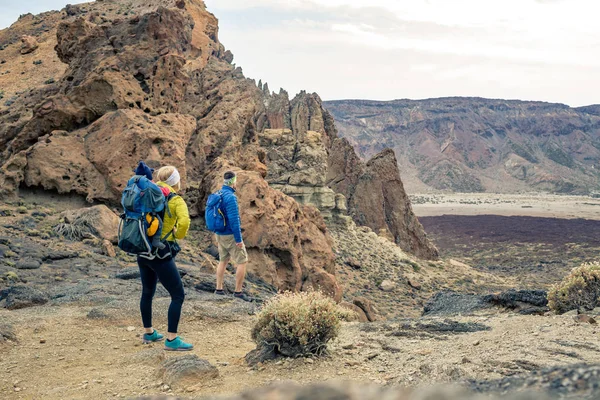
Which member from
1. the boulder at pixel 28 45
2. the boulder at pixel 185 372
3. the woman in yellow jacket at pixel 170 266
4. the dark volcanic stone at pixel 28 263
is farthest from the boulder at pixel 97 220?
the boulder at pixel 28 45

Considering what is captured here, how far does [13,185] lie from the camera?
12.5 metres

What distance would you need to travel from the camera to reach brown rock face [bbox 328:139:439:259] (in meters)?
28.7

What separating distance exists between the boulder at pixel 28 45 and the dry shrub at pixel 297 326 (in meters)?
30.5

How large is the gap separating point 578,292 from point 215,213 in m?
5.35

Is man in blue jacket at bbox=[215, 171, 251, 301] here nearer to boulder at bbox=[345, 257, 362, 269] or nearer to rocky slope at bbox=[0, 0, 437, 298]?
rocky slope at bbox=[0, 0, 437, 298]

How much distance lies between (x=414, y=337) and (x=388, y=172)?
24.4m

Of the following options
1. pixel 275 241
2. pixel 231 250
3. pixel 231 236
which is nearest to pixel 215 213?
pixel 231 236

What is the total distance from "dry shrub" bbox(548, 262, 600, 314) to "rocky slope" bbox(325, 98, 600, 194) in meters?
119

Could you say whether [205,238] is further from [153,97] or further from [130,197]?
[130,197]

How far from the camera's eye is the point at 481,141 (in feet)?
486

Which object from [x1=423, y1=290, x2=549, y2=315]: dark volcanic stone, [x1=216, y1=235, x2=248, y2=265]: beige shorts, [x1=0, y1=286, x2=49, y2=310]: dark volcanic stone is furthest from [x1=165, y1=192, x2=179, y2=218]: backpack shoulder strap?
[x1=423, y1=290, x2=549, y2=315]: dark volcanic stone

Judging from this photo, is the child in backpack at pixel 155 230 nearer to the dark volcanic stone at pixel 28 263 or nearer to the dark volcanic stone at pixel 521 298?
the dark volcanic stone at pixel 28 263

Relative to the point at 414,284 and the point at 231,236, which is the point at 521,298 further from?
the point at 414,284

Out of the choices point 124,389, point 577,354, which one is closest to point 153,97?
point 124,389
